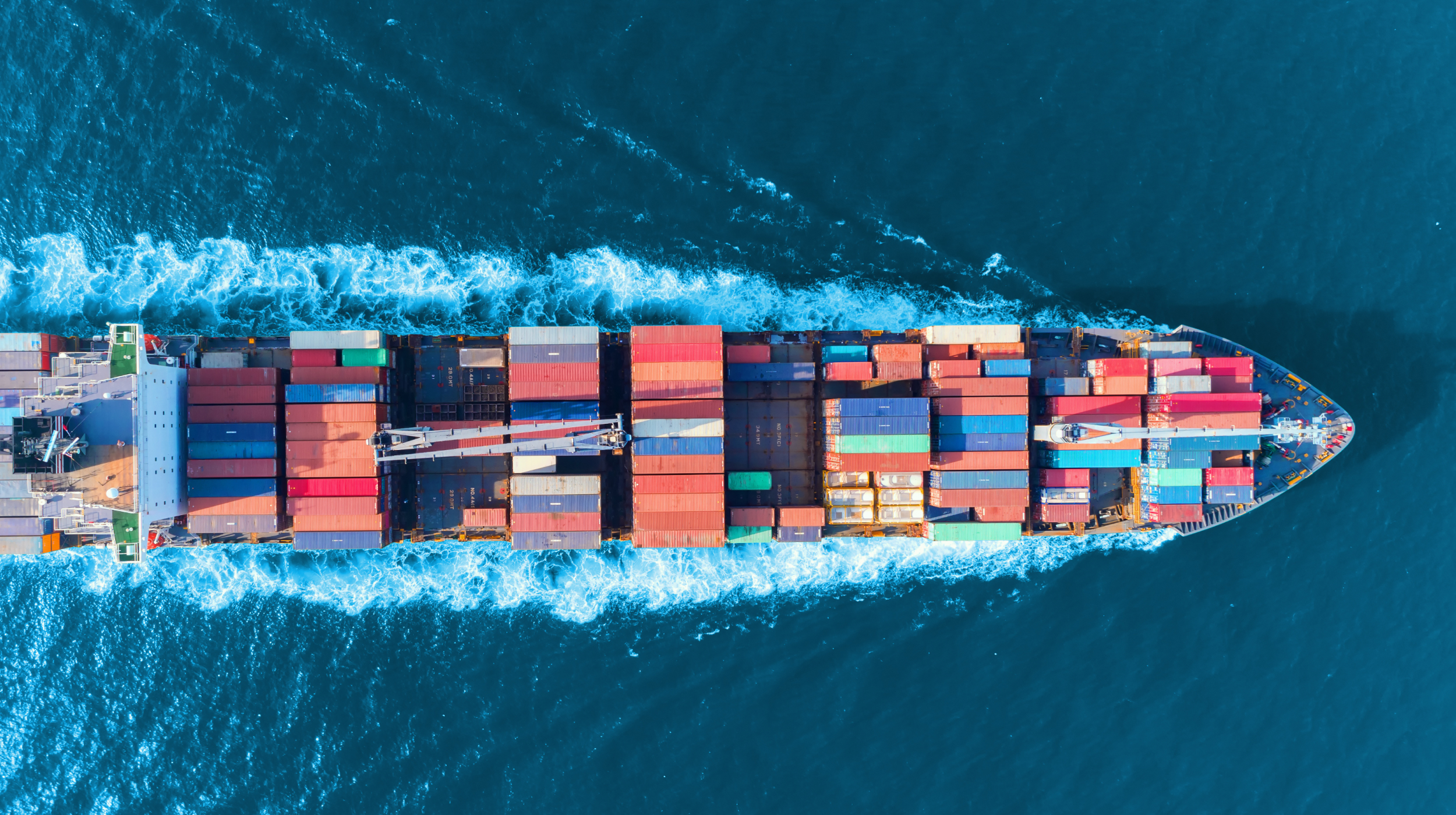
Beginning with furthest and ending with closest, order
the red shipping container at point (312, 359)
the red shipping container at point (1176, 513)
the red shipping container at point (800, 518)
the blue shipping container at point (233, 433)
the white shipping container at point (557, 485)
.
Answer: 1. the red shipping container at point (1176, 513)
2. the red shipping container at point (800, 518)
3. the white shipping container at point (557, 485)
4. the red shipping container at point (312, 359)
5. the blue shipping container at point (233, 433)

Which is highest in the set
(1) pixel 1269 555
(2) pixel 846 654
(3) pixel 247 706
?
(1) pixel 1269 555

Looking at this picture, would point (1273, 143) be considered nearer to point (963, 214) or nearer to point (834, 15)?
point (963, 214)

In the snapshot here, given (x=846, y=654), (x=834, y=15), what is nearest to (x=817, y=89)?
(x=834, y=15)

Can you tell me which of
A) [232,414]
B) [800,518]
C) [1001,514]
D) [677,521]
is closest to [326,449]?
[232,414]

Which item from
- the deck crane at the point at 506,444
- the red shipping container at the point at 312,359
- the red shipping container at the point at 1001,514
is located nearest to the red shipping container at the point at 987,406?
the red shipping container at the point at 1001,514

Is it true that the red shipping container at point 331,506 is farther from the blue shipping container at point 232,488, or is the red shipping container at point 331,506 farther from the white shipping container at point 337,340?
the white shipping container at point 337,340

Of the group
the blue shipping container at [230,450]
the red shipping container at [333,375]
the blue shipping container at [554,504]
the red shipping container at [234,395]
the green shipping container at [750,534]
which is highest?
the red shipping container at [333,375]

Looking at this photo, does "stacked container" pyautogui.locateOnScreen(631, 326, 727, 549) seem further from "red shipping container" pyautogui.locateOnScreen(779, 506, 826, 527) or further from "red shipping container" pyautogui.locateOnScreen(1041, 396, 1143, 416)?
"red shipping container" pyautogui.locateOnScreen(1041, 396, 1143, 416)
